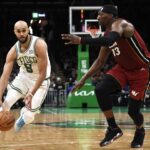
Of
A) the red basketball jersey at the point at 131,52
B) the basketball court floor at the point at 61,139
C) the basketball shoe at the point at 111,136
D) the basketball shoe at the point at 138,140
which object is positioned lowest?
the basketball court floor at the point at 61,139

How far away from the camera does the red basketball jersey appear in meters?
7.00

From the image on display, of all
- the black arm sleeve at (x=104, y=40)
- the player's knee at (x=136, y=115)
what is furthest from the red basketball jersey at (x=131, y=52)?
the player's knee at (x=136, y=115)

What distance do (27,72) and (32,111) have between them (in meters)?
→ 0.65

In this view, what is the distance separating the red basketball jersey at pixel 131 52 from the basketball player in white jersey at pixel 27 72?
1.10m

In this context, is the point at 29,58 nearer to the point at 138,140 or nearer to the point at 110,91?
the point at 110,91

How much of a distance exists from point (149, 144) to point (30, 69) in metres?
2.22

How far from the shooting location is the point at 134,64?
714 centimetres

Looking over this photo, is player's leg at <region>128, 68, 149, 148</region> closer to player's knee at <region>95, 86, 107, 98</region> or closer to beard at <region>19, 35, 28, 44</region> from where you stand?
player's knee at <region>95, 86, 107, 98</region>

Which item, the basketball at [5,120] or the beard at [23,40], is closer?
the basketball at [5,120]

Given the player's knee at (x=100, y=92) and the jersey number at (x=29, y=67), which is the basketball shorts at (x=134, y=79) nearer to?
the player's knee at (x=100, y=92)

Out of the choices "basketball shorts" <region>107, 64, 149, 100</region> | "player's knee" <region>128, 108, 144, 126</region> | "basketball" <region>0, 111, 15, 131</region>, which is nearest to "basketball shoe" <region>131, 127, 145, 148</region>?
"player's knee" <region>128, 108, 144, 126</region>

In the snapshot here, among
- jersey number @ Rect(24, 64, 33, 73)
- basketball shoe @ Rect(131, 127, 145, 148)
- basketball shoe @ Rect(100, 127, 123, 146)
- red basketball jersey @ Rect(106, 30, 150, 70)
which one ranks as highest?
red basketball jersey @ Rect(106, 30, 150, 70)

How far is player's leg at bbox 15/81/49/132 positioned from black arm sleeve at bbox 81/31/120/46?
183cm

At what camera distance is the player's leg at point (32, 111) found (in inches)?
297
